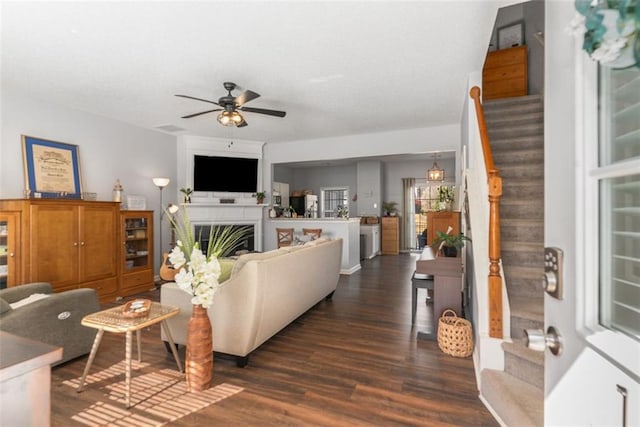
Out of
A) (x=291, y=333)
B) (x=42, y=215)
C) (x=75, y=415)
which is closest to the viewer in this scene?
(x=75, y=415)

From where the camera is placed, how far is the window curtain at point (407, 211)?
372 inches

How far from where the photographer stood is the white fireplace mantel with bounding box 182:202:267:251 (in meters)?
6.08

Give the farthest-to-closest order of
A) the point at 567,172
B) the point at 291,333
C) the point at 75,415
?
the point at 291,333 → the point at 75,415 → the point at 567,172

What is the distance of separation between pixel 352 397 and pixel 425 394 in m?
0.52

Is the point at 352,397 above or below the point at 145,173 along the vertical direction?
below

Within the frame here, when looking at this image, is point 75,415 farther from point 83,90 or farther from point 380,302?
point 83,90

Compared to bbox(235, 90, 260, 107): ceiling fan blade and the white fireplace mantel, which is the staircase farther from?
the white fireplace mantel

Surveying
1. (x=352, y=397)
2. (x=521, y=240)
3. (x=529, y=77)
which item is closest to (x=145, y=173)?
(x=352, y=397)

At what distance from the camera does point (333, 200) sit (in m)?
10.4

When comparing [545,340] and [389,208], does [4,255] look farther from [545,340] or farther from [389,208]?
[389,208]

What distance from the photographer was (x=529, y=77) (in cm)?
472

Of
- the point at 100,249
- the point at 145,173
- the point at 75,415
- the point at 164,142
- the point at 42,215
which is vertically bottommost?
the point at 75,415

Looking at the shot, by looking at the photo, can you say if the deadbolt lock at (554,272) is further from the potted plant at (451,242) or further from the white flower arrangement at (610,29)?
the potted plant at (451,242)

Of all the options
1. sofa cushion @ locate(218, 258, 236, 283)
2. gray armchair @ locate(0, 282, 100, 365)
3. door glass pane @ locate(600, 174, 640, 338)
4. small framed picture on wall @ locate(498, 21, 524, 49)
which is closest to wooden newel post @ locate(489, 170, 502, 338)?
door glass pane @ locate(600, 174, 640, 338)
